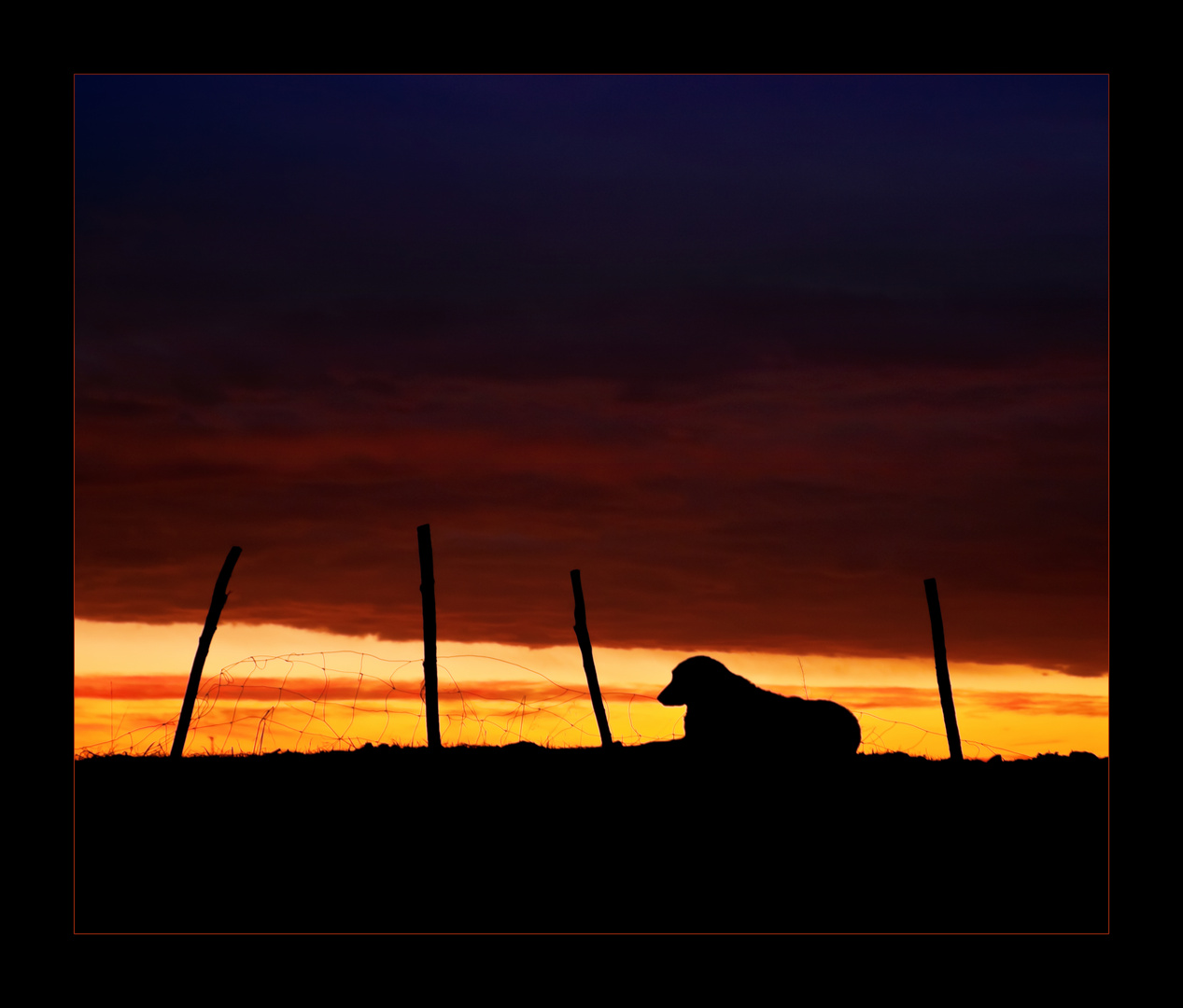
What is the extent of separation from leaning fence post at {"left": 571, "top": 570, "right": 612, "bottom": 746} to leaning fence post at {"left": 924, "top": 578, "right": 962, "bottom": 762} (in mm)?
4734

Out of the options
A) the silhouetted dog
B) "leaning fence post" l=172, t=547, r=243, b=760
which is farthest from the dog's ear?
"leaning fence post" l=172, t=547, r=243, b=760

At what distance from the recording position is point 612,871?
8805 millimetres

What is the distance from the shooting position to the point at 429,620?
1385 centimetres

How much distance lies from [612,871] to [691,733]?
5658mm

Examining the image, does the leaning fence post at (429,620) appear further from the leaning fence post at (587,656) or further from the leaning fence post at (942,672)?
the leaning fence post at (942,672)

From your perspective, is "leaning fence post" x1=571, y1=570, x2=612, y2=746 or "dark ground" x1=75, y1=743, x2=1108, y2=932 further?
"leaning fence post" x1=571, y1=570, x2=612, y2=746

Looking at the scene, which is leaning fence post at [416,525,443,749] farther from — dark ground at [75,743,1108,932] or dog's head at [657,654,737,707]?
dog's head at [657,654,737,707]

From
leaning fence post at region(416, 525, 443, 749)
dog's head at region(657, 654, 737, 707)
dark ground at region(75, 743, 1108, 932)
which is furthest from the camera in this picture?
dog's head at region(657, 654, 737, 707)

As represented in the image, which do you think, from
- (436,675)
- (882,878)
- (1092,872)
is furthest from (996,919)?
(436,675)

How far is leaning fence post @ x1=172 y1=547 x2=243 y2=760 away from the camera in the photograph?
1361 centimetres

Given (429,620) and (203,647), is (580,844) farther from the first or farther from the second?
(203,647)

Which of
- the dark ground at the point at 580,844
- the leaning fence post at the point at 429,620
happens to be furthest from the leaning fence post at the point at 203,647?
the leaning fence post at the point at 429,620
